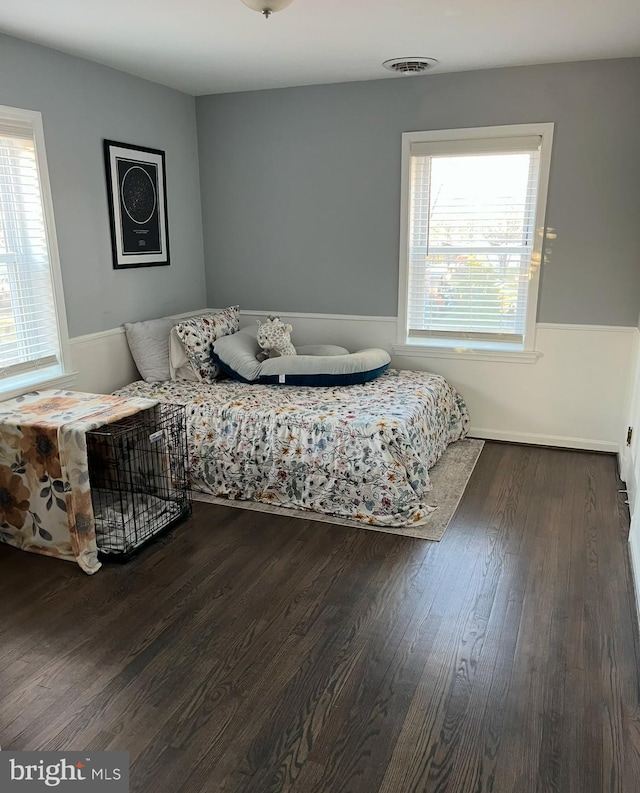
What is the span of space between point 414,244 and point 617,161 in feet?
4.38

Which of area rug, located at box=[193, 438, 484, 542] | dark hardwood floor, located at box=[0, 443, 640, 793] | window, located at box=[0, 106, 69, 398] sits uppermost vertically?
window, located at box=[0, 106, 69, 398]

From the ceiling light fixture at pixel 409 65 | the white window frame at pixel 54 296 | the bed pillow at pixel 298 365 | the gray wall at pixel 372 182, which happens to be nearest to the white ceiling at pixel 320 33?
the ceiling light fixture at pixel 409 65

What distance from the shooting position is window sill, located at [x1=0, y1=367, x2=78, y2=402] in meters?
3.32

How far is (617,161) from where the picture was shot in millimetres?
3818

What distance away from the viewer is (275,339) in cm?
421

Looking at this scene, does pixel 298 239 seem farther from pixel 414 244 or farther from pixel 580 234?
pixel 580 234

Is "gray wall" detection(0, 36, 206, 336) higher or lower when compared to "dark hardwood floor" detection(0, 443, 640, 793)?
higher

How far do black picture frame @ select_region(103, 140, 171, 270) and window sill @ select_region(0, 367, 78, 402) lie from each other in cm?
82

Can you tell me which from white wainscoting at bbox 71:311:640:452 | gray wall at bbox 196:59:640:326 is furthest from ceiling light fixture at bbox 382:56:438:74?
white wainscoting at bbox 71:311:640:452

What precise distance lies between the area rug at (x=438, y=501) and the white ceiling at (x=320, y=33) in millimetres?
2411

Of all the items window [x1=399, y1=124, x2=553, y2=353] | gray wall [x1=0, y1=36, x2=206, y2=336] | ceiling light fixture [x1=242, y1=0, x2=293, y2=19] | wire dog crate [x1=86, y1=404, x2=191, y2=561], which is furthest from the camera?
window [x1=399, y1=124, x2=553, y2=353]

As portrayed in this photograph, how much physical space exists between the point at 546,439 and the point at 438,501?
1282mm

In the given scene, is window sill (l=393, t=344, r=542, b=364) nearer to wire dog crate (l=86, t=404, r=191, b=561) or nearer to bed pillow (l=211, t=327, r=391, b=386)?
bed pillow (l=211, t=327, r=391, b=386)

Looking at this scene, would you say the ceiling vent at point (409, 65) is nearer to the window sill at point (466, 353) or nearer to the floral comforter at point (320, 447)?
the window sill at point (466, 353)
